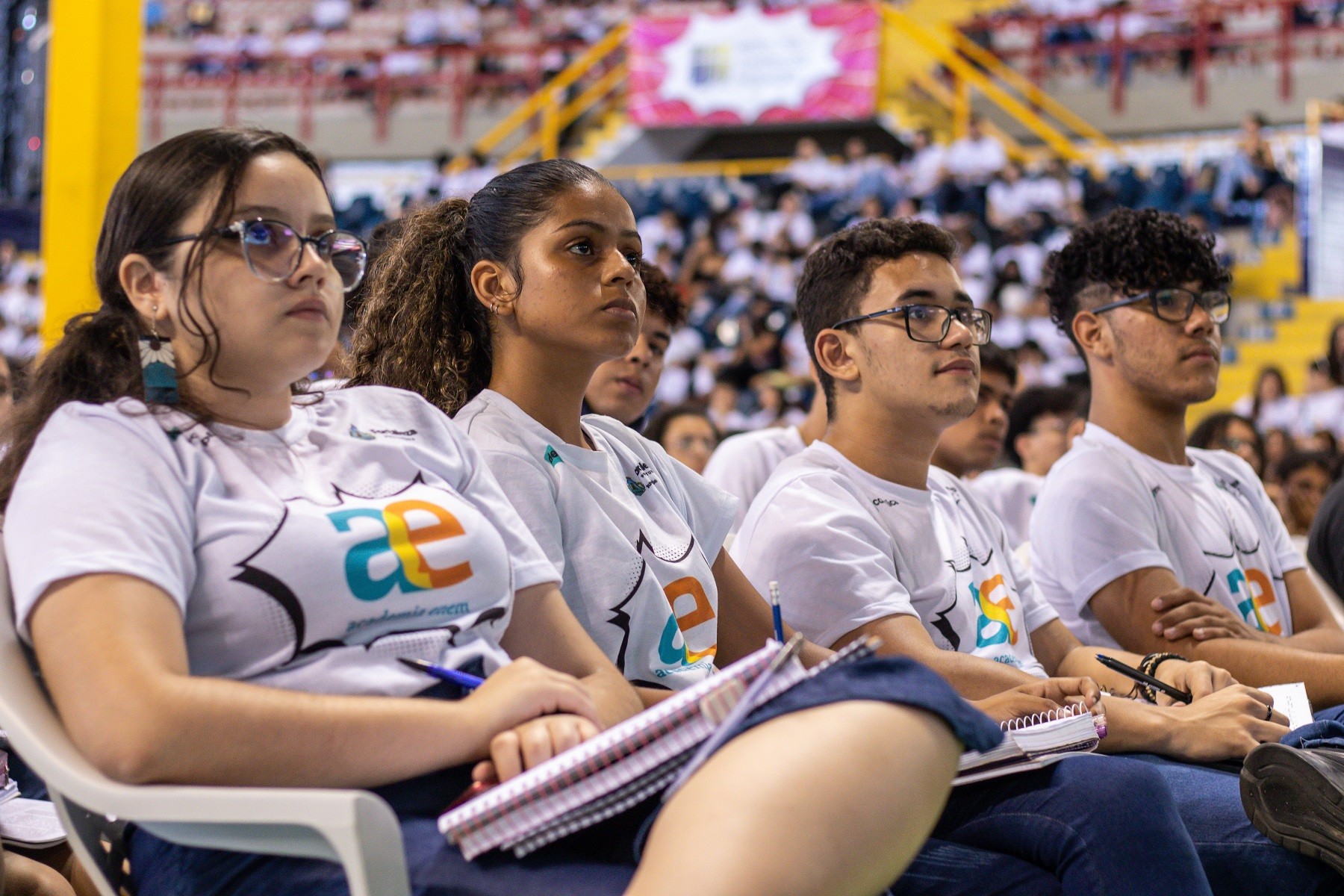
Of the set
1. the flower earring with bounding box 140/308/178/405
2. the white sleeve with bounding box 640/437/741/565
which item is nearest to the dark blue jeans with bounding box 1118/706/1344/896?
the white sleeve with bounding box 640/437/741/565

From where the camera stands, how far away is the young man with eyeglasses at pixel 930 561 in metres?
2.05

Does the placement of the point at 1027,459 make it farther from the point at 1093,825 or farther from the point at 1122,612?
the point at 1093,825

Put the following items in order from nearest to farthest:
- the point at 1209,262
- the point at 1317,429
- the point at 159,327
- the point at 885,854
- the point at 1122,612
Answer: the point at 885,854 → the point at 159,327 → the point at 1122,612 → the point at 1209,262 → the point at 1317,429

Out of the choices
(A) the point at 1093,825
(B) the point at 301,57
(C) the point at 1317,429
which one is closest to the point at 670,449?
(A) the point at 1093,825

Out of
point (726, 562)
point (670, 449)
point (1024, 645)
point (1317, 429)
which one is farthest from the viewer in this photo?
point (1317, 429)

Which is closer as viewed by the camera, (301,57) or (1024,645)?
(1024,645)

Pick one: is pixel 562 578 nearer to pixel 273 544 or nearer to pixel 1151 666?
pixel 273 544

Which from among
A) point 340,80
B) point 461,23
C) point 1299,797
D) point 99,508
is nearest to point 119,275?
point 99,508

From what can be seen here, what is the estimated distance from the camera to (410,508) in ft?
5.16

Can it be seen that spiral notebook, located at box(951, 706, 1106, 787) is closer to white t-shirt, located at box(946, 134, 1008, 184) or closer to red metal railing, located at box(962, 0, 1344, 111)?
white t-shirt, located at box(946, 134, 1008, 184)

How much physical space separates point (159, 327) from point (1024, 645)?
5.63ft

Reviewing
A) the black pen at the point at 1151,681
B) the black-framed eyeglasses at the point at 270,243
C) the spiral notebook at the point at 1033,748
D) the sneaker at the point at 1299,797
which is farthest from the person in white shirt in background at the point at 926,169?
the black-framed eyeglasses at the point at 270,243

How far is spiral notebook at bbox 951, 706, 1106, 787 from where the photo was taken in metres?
1.79

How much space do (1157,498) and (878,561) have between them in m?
1.02
